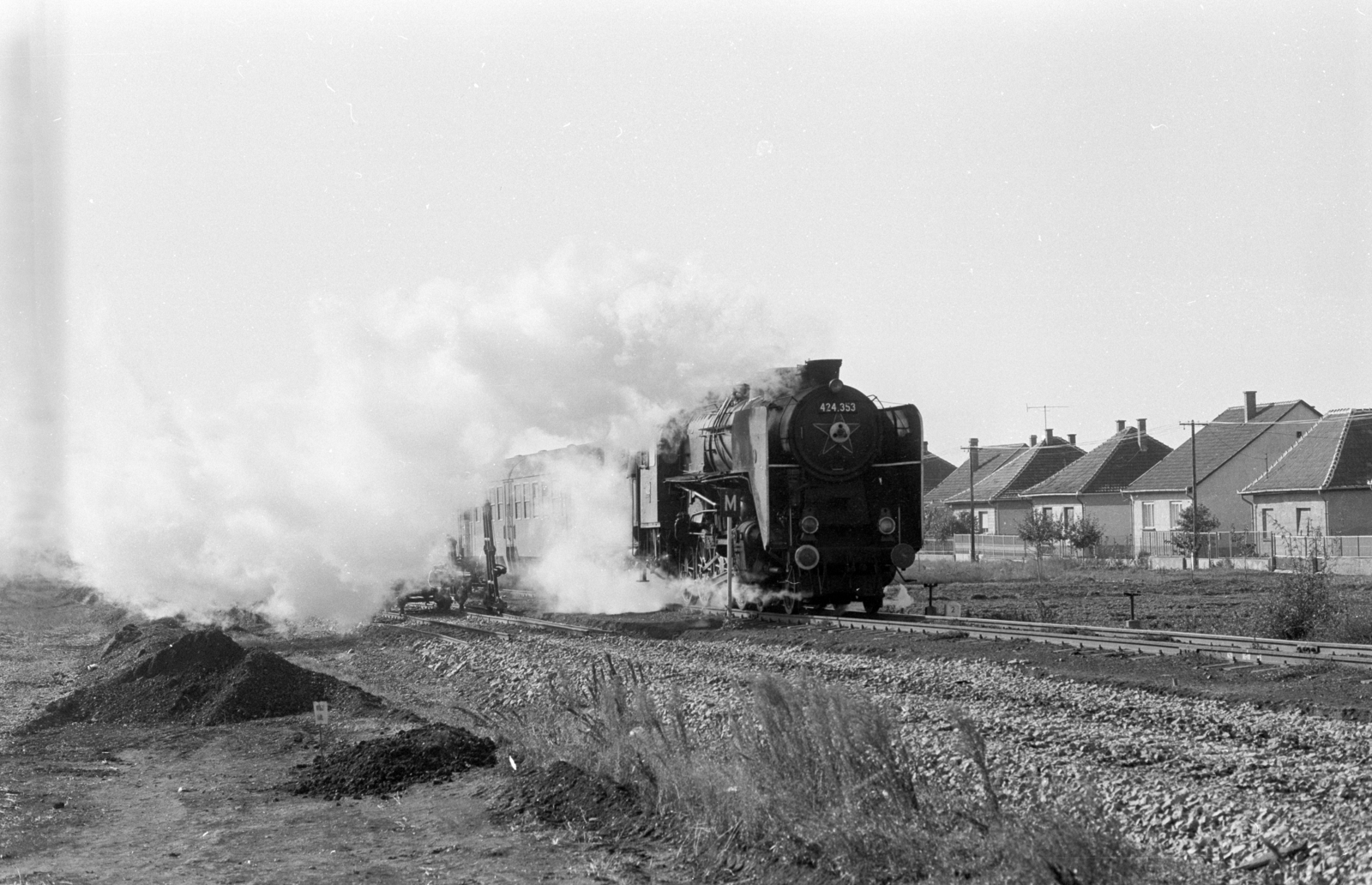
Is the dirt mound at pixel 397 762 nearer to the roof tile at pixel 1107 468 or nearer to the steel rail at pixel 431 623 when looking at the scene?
the steel rail at pixel 431 623

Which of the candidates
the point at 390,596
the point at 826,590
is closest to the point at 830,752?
the point at 826,590

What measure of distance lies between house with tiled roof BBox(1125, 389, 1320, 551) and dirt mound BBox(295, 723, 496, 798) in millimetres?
46010

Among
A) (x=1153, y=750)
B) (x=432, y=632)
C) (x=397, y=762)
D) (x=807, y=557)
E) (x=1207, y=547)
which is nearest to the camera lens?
(x=1153, y=750)

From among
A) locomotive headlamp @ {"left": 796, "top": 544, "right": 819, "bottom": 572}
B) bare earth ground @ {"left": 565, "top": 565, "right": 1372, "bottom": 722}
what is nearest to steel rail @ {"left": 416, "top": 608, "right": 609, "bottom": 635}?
bare earth ground @ {"left": 565, "top": 565, "right": 1372, "bottom": 722}

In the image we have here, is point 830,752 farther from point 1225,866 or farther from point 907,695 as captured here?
point 907,695

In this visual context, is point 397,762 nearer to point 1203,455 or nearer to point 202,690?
point 202,690

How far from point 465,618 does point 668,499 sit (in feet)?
16.7

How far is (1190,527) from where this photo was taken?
51.2 metres

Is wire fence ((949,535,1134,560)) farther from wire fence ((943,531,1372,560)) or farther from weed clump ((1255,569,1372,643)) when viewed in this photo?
weed clump ((1255,569,1372,643))

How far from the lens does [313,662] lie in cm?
1928

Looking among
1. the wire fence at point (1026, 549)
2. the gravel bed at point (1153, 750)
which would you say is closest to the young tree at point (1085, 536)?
the wire fence at point (1026, 549)

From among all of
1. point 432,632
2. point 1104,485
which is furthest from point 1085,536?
point 432,632

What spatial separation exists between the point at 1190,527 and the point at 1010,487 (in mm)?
18691

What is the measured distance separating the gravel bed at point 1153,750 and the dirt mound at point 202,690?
2070mm
